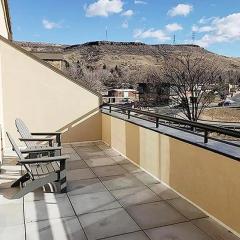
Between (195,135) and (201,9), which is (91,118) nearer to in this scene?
(195,135)

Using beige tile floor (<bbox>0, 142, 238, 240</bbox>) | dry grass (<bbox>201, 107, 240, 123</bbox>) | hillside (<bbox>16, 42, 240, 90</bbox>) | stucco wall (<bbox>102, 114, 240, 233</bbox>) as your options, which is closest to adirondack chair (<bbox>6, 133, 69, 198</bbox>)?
beige tile floor (<bbox>0, 142, 238, 240</bbox>)

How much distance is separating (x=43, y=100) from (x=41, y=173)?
3.74 metres

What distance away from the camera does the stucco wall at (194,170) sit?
10.8 ft

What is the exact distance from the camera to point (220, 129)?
3.36 meters

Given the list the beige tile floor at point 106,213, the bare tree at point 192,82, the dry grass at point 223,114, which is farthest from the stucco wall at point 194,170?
the dry grass at point 223,114

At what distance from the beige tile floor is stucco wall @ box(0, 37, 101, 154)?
2.60m

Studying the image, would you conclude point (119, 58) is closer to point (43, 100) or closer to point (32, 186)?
point (43, 100)

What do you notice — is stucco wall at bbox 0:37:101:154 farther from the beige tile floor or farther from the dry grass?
the dry grass

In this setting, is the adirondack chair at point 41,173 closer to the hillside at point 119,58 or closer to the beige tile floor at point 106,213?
the beige tile floor at point 106,213

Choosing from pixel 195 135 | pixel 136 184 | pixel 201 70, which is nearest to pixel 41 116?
pixel 136 184

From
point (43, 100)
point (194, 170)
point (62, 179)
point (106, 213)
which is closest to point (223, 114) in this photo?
point (43, 100)

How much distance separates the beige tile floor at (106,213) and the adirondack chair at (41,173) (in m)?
0.15

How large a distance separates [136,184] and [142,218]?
4.05 ft

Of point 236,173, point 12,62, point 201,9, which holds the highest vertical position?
point 201,9
